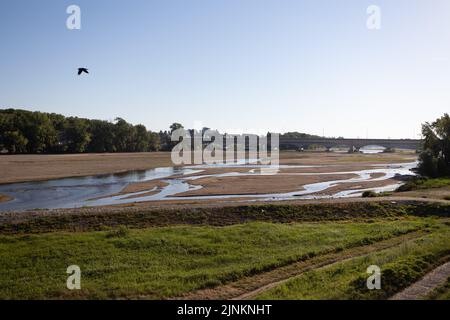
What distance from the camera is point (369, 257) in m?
14.3

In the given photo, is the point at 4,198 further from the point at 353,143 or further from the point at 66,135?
the point at 353,143

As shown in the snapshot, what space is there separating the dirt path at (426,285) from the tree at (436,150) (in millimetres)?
44565

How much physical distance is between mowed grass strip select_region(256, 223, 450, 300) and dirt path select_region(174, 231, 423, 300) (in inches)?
24.9

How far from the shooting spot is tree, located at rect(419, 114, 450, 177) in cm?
5159

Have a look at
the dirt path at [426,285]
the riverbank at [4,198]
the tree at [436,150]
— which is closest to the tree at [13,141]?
the riverbank at [4,198]

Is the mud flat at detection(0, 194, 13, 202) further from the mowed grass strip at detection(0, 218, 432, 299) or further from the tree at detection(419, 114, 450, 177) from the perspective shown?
the tree at detection(419, 114, 450, 177)

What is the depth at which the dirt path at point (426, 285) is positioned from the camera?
10.0 metres

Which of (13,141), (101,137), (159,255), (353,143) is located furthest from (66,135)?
(353,143)

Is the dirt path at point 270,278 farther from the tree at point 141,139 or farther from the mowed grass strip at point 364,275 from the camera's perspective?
the tree at point 141,139

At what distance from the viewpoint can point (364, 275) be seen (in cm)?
1140

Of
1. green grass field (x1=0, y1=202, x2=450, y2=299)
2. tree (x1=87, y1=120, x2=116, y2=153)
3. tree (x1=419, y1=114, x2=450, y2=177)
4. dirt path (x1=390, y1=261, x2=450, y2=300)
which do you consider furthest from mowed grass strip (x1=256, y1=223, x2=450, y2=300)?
tree (x1=87, y1=120, x2=116, y2=153)

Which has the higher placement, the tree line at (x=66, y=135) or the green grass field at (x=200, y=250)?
the tree line at (x=66, y=135)

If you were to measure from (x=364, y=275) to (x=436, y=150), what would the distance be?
50392 mm
